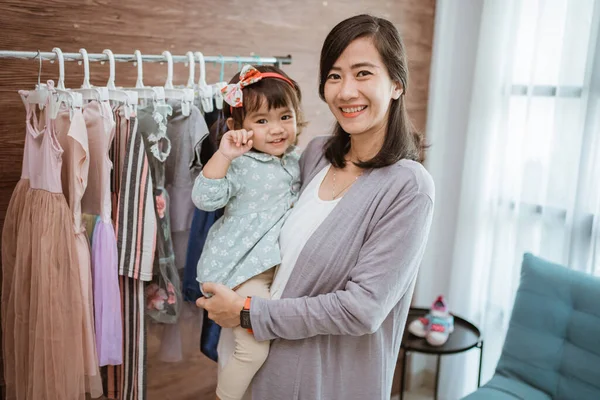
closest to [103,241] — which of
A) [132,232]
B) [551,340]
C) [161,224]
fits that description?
[132,232]

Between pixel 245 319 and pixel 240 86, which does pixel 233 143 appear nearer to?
pixel 240 86

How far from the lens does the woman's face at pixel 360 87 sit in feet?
4.64

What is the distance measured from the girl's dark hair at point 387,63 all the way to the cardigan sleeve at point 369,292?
155mm

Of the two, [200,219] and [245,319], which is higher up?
[200,219]

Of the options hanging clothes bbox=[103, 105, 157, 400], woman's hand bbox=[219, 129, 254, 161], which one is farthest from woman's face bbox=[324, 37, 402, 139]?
hanging clothes bbox=[103, 105, 157, 400]

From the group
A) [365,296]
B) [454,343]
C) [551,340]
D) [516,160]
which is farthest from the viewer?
[516,160]

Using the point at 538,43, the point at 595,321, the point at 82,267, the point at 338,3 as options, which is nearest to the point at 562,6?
the point at 538,43

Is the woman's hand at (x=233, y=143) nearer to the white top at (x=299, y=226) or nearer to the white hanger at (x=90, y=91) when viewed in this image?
the white top at (x=299, y=226)

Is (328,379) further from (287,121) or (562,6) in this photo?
(562,6)

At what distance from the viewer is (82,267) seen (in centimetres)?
150

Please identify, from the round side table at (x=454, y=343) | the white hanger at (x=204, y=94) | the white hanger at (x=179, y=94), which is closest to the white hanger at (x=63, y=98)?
the white hanger at (x=179, y=94)

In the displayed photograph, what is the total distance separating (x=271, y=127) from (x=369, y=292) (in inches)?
20.3

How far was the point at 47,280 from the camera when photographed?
143 cm

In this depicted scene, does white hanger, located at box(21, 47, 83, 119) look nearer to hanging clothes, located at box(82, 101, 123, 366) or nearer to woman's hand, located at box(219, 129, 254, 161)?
hanging clothes, located at box(82, 101, 123, 366)
